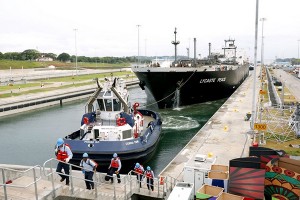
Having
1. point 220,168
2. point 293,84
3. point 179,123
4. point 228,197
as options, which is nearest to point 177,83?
point 179,123

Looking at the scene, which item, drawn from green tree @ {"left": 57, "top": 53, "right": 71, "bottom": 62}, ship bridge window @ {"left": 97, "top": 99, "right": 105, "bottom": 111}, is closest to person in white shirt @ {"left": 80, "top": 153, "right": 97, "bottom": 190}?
ship bridge window @ {"left": 97, "top": 99, "right": 105, "bottom": 111}

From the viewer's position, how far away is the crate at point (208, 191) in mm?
10664

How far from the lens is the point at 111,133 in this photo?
17609mm

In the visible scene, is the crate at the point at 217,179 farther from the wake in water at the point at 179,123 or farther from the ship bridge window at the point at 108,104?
the wake in water at the point at 179,123

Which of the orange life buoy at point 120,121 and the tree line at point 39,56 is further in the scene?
the tree line at point 39,56

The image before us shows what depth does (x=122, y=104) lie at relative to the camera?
64.2 feet

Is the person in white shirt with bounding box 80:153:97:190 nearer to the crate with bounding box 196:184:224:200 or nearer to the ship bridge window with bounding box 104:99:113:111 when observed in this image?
the crate with bounding box 196:184:224:200

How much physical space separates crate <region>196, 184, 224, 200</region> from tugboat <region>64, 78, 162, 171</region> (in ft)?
20.0

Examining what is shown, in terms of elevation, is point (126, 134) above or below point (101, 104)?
below

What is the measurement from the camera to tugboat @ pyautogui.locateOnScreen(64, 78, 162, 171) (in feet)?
52.6

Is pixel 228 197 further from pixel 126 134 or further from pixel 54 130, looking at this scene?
pixel 54 130

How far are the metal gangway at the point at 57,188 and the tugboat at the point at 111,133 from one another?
405cm

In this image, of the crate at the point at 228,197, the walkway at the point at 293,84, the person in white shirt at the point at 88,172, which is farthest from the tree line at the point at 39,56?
the crate at the point at 228,197

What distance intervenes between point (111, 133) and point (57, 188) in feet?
26.6
